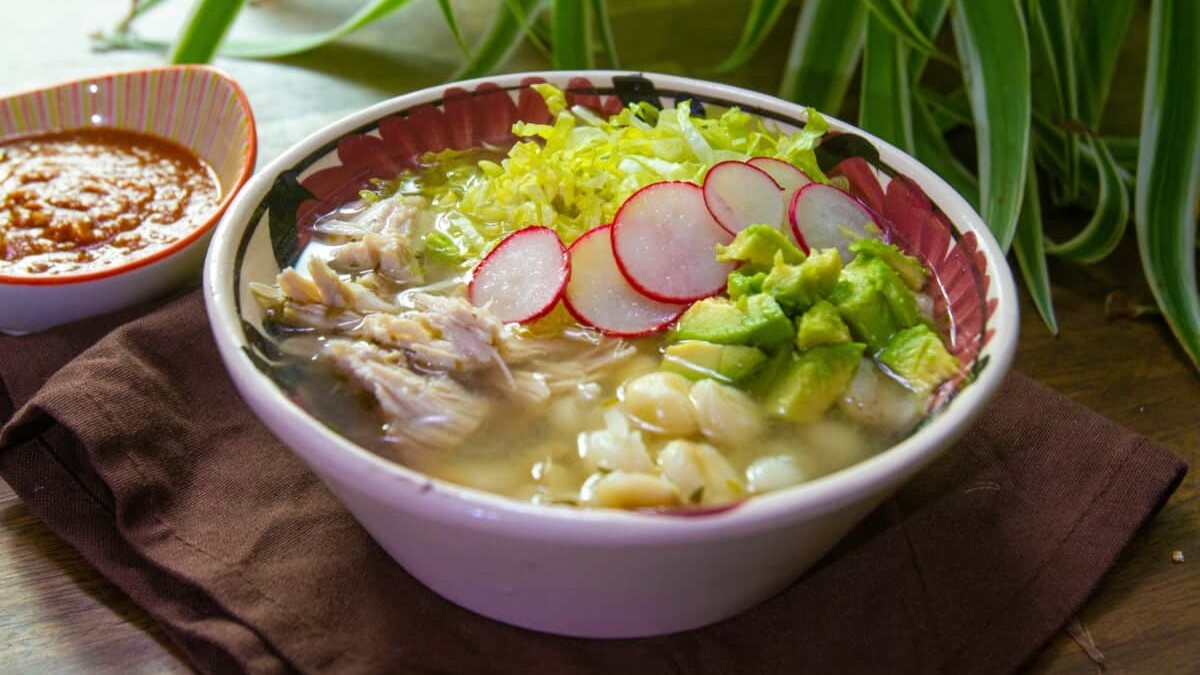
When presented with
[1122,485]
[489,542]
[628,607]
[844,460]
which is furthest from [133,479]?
[1122,485]

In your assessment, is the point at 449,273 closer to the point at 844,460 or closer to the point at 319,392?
the point at 319,392

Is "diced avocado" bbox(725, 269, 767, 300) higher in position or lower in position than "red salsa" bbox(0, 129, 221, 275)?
higher

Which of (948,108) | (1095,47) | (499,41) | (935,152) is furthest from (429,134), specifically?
(1095,47)

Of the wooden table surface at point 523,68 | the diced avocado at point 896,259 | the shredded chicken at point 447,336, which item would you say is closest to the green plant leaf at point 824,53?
the wooden table surface at point 523,68

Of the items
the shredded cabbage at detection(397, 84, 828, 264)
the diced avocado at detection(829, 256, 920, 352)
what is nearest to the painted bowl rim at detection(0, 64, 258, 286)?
the shredded cabbage at detection(397, 84, 828, 264)

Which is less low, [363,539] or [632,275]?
[632,275]

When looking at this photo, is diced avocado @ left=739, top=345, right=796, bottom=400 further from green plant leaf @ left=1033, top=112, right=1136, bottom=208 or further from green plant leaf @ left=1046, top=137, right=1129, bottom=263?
green plant leaf @ left=1033, top=112, right=1136, bottom=208

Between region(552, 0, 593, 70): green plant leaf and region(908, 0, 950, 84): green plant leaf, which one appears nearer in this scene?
region(908, 0, 950, 84): green plant leaf

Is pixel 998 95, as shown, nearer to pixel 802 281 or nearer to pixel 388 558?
pixel 802 281
